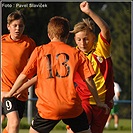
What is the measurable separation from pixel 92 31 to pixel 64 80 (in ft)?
4.90

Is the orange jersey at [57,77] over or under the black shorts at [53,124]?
over

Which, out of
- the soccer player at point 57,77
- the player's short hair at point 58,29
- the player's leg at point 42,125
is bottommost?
the player's leg at point 42,125

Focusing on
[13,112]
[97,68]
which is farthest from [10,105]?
[97,68]

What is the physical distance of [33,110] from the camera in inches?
827

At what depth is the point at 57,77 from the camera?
285 inches

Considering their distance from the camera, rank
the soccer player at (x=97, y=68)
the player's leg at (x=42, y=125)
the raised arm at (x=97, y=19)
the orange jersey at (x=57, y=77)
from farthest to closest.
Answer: the soccer player at (x=97, y=68)
the raised arm at (x=97, y=19)
the player's leg at (x=42, y=125)
the orange jersey at (x=57, y=77)

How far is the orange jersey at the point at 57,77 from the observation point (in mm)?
7227

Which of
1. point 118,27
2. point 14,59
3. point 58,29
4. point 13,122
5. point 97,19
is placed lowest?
point 13,122

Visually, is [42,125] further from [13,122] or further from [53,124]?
[13,122]

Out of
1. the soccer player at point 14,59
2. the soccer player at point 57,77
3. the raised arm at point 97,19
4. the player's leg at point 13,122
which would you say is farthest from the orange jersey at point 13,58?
the soccer player at point 57,77

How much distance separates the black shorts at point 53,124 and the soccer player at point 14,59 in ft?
5.90

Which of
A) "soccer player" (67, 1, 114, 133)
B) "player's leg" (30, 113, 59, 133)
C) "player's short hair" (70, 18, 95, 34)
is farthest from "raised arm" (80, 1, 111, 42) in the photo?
"player's leg" (30, 113, 59, 133)

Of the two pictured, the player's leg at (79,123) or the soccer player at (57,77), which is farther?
the player's leg at (79,123)

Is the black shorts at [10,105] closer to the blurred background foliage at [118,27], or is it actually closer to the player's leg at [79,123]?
the player's leg at [79,123]
